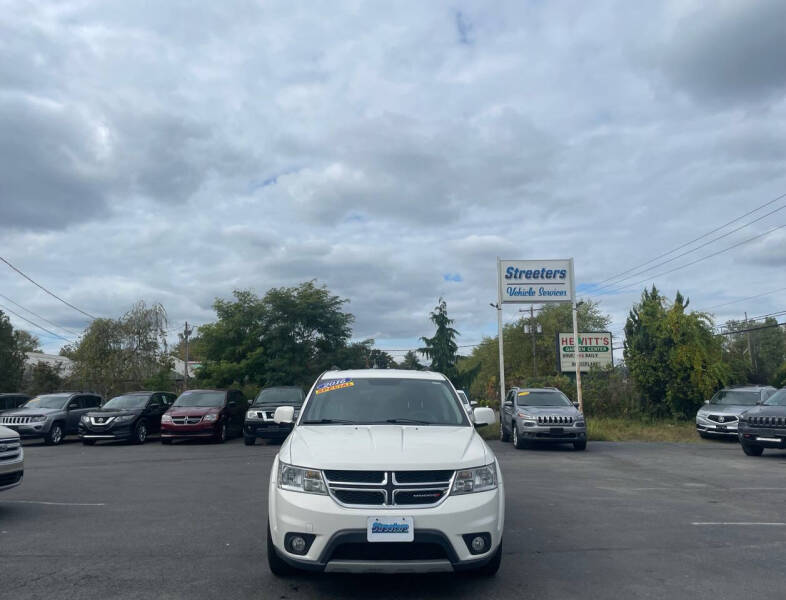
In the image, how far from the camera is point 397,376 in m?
7.06

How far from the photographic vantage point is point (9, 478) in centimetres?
827

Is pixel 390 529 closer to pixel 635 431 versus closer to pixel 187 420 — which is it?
pixel 187 420

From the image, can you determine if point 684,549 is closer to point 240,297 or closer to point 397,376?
point 397,376

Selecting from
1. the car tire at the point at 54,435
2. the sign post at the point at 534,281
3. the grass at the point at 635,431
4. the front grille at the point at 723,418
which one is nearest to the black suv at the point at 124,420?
the car tire at the point at 54,435

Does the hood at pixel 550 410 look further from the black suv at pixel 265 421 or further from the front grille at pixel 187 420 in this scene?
the front grille at pixel 187 420

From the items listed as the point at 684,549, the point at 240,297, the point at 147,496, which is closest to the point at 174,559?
the point at 147,496

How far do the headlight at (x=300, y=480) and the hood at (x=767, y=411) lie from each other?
1368 cm

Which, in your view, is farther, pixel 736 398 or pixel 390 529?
pixel 736 398

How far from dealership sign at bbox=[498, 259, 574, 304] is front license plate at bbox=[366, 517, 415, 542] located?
21460 millimetres

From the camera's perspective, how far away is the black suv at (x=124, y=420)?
1925cm

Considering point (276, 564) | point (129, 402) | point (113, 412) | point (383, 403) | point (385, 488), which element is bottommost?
point (276, 564)

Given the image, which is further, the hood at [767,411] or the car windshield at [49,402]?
the car windshield at [49,402]

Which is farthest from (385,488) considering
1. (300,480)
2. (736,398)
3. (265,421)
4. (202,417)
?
(736,398)

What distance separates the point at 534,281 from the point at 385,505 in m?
21.9
